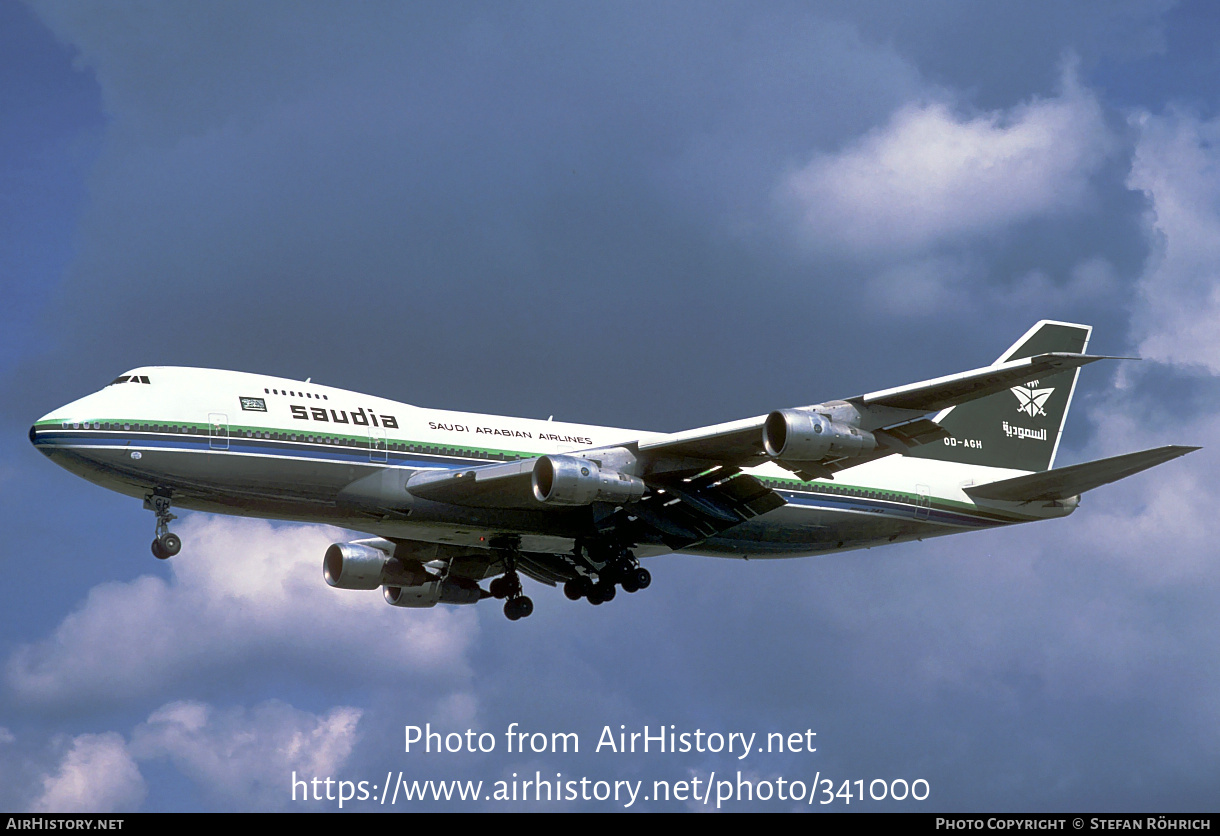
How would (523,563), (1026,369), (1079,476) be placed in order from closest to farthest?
(1026,369)
(1079,476)
(523,563)

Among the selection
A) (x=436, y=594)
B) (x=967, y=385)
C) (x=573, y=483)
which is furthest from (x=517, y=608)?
(x=967, y=385)

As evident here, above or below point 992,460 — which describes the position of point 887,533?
below

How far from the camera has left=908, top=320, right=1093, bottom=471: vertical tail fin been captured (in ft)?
168

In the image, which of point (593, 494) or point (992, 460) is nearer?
point (593, 494)

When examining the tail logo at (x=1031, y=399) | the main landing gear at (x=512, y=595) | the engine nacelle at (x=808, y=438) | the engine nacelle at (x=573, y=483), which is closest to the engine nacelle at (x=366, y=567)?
the main landing gear at (x=512, y=595)

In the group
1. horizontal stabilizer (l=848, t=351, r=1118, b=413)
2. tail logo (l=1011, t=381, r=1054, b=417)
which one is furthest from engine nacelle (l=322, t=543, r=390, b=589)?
tail logo (l=1011, t=381, r=1054, b=417)

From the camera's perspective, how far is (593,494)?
128 feet

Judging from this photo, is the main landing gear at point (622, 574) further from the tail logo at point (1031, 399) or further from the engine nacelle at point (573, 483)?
the tail logo at point (1031, 399)

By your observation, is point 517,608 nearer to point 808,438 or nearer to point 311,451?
point 311,451

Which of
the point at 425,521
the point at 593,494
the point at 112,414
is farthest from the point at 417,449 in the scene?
the point at 112,414

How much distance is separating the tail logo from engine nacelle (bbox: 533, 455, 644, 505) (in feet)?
65.9

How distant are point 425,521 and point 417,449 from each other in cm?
218

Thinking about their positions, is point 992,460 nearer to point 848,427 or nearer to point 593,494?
point 848,427

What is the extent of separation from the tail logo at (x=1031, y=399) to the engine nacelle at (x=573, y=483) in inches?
791
